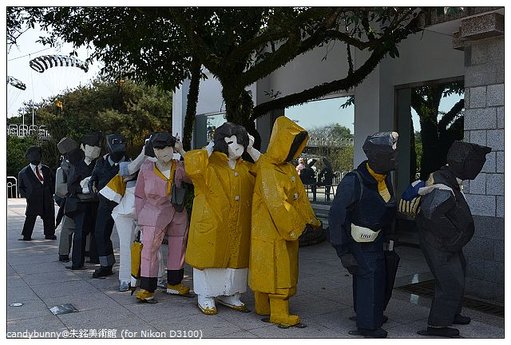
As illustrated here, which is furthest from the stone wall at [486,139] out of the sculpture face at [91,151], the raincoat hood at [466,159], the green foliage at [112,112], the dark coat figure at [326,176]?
the green foliage at [112,112]

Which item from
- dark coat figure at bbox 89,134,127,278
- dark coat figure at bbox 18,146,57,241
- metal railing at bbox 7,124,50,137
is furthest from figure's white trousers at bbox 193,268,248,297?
metal railing at bbox 7,124,50,137

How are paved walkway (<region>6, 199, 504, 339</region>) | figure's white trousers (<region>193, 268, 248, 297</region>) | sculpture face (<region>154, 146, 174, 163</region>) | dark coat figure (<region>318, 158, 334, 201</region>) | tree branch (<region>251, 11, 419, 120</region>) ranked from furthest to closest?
1. dark coat figure (<region>318, 158, 334, 201</region>)
2. tree branch (<region>251, 11, 419, 120</region>)
3. sculpture face (<region>154, 146, 174, 163</region>)
4. figure's white trousers (<region>193, 268, 248, 297</region>)
5. paved walkway (<region>6, 199, 504, 339</region>)

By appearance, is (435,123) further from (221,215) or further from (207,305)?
(207,305)

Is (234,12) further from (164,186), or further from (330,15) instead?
(164,186)

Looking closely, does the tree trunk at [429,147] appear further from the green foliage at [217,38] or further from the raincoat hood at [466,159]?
the raincoat hood at [466,159]

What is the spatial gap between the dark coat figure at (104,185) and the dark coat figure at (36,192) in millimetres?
3532

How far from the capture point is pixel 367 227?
419 centimetres

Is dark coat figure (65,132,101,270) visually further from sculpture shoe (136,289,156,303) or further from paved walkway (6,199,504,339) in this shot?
sculpture shoe (136,289,156,303)

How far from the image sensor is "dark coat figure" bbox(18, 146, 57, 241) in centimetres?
946

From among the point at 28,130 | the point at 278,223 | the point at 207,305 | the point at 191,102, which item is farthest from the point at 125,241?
the point at 28,130

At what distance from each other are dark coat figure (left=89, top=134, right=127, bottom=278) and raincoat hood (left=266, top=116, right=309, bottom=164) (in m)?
2.35

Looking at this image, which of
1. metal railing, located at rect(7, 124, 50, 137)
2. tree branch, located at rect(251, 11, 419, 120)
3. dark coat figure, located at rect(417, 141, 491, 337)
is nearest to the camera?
dark coat figure, located at rect(417, 141, 491, 337)

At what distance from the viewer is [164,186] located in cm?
520

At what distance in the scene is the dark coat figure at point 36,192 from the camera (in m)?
9.46
